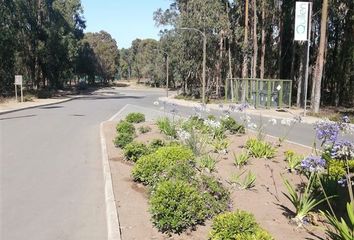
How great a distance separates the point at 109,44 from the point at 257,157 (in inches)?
4891

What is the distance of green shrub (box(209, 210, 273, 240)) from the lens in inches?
214

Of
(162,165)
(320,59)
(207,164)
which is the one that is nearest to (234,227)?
(162,165)

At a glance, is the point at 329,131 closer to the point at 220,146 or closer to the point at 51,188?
the point at 51,188

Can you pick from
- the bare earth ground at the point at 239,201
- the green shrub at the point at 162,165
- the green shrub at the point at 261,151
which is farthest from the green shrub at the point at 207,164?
the green shrub at the point at 261,151

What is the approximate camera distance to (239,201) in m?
7.75

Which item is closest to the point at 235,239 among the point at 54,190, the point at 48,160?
the point at 54,190

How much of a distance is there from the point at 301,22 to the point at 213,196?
2371cm

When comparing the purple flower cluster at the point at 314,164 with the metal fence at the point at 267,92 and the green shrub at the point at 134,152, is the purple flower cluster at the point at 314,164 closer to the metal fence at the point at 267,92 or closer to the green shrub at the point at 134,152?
the green shrub at the point at 134,152

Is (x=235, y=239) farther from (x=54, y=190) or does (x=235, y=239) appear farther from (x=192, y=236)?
(x=54, y=190)

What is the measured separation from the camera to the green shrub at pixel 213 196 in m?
6.90

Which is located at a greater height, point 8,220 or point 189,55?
point 189,55

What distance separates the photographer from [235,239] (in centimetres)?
539

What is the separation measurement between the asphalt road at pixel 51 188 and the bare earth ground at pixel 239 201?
39 cm

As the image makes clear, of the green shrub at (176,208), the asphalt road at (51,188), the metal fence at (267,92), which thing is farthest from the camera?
the metal fence at (267,92)
